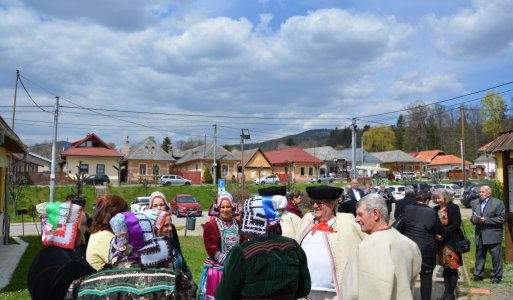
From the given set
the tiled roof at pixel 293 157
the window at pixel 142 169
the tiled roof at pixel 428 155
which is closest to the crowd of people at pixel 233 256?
the window at pixel 142 169

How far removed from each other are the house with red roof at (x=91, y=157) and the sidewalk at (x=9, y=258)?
39.9m

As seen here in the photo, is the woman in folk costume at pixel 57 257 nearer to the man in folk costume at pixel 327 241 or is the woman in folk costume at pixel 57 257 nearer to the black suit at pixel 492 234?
the man in folk costume at pixel 327 241

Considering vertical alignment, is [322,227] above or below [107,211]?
below

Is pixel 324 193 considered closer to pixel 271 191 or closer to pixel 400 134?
pixel 271 191

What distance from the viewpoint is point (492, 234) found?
356 inches

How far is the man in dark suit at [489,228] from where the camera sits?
8.93m

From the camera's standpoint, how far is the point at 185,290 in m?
2.87

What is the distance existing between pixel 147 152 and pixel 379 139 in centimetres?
5956

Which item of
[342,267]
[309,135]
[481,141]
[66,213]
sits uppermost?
[309,135]

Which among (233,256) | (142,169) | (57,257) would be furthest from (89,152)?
(233,256)

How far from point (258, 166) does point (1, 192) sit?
52719mm

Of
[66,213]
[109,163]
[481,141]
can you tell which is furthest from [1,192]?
[481,141]

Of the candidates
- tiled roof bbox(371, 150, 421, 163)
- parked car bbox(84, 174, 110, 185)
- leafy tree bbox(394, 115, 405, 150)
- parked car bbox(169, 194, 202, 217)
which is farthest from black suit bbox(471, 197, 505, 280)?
leafy tree bbox(394, 115, 405, 150)

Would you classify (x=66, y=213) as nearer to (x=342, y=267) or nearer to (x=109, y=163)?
(x=342, y=267)
